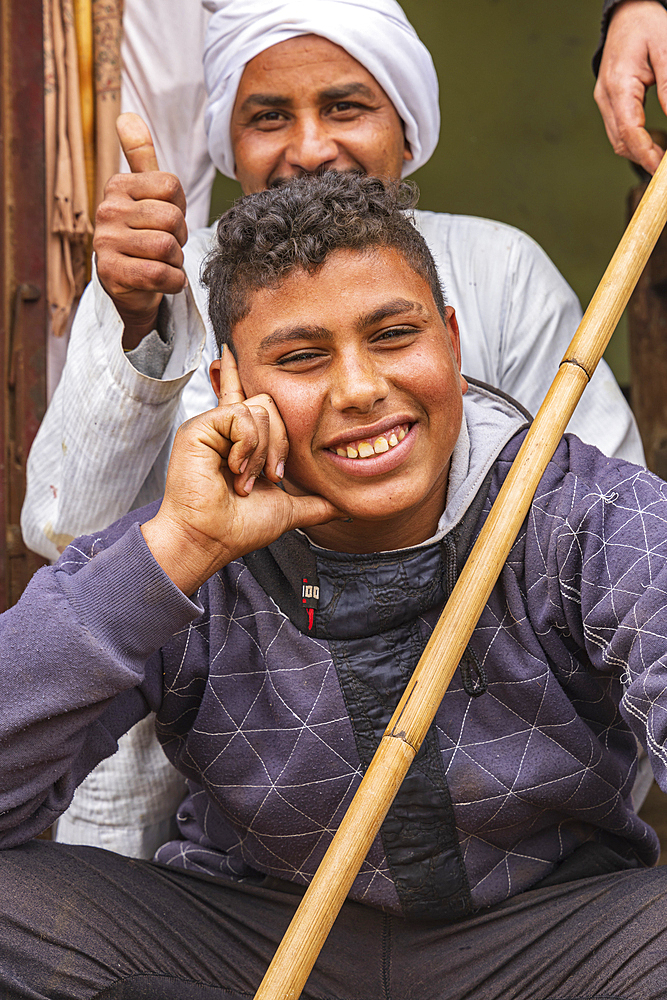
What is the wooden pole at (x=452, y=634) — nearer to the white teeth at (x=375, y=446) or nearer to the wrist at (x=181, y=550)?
the white teeth at (x=375, y=446)

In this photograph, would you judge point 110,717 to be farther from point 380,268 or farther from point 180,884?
point 380,268

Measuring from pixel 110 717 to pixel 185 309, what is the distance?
2.49 feet

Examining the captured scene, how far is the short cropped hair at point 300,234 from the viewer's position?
1516 millimetres

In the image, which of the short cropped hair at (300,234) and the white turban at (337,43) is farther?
the white turban at (337,43)

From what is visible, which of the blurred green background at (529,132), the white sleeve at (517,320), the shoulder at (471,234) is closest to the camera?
the white sleeve at (517,320)

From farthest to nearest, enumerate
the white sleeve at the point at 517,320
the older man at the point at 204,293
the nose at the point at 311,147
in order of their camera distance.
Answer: the white sleeve at the point at 517,320
the nose at the point at 311,147
the older man at the point at 204,293

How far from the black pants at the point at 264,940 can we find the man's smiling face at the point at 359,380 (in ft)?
2.07

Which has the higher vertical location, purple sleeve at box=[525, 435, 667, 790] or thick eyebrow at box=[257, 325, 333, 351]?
thick eyebrow at box=[257, 325, 333, 351]

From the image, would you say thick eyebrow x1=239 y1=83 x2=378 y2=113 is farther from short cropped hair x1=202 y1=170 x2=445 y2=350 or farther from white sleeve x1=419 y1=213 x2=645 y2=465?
short cropped hair x1=202 y1=170 x2=445 y2=350

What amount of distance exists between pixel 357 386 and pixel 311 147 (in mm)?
919

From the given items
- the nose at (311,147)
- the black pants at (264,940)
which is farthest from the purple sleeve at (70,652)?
the nose at (311,147)

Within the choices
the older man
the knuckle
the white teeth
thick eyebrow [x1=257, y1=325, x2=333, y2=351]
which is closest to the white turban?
the older man

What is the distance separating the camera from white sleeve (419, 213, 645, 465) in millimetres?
2264

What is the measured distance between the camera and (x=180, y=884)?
1.63 m
